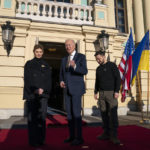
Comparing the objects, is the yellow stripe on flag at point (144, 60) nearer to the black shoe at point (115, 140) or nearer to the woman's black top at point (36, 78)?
the black shoe at point (115, 140)

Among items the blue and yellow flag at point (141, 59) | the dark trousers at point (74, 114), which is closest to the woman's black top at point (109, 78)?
the dark trousers at point (74, 114)

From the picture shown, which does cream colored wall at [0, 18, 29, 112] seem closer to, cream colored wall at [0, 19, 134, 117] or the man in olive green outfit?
cream colored wall at [0, 19, 134, 117]

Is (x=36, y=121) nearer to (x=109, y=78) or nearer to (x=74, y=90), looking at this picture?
(x=74, y=90)

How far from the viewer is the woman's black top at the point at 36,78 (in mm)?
2348

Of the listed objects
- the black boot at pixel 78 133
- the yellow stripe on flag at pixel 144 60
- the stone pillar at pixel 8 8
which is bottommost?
Answer: the black boot at pixel 78 133

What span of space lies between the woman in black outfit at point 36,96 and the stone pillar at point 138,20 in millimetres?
7757

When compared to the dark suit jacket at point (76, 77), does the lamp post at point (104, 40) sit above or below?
above

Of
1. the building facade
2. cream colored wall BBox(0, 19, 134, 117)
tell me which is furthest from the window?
cream colored wall BBox(0, 19, 134, 117)

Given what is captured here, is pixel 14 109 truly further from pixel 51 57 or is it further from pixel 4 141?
pixel 51 57

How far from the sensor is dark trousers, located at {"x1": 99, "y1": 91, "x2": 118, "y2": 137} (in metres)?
2.52

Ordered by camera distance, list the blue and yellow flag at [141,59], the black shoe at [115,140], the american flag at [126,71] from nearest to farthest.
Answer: the black shoe at [115,140] < the blue and yellow flag at [141,59] < the american flag at [126,71]

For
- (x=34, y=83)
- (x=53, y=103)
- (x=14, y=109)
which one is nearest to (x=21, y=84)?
(x=14, y=109)

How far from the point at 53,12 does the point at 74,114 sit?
5.31 meters

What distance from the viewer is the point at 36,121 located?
7.68ft
